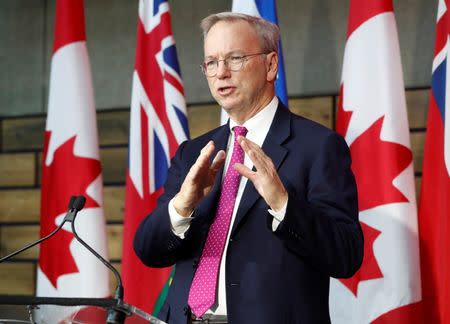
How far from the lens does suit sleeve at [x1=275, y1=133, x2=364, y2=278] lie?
1.72 meters

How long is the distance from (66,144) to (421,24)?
1936 millimetres

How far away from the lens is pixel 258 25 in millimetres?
2059

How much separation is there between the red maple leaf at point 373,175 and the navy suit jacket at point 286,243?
119 cm

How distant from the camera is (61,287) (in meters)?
3.74

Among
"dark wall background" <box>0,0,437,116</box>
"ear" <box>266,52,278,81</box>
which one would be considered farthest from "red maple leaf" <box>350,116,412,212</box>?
"ear" <box>266,52,278,81</box>

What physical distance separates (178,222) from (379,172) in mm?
1485

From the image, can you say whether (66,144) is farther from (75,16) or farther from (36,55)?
(36,55)

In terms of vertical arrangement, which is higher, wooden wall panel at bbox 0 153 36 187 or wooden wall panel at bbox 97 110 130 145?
wooden wall panel at bbox 97 110 130 145

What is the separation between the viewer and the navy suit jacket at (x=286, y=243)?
5.81 ft

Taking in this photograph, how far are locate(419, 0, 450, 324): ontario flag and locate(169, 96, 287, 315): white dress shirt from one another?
4.01ft

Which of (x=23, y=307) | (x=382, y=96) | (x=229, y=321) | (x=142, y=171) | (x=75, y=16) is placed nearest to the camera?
(x=23, y=307)

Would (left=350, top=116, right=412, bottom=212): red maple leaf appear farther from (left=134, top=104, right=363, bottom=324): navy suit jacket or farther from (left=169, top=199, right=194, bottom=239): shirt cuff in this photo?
(left=169, top=199, right=194, bottom=239): shirt cuff

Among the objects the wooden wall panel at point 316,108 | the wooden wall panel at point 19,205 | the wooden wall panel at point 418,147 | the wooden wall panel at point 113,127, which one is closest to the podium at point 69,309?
the wooden wall panel at point 418,147

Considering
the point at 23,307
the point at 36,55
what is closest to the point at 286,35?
the point at 36,55
